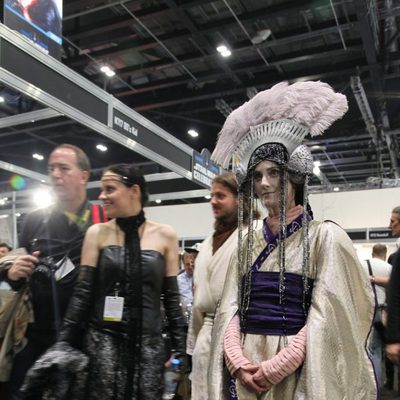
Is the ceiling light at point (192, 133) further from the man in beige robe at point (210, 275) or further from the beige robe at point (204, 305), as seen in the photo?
the beige robe at point (204, 305)

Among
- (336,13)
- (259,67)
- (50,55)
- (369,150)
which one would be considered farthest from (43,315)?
(369,150)

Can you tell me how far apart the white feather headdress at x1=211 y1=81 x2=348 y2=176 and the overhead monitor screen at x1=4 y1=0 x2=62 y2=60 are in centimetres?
145

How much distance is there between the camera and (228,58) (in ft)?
27.2

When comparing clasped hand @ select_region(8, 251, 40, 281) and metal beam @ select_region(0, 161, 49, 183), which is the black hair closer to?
clasped hand @ select_region(8, 251, 40, 281)

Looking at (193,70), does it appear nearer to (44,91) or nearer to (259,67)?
(259,67)

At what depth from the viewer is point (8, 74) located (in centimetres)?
243

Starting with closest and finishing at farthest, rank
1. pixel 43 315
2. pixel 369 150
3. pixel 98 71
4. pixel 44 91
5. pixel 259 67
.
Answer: pixel 43 315
pixel 44 91
pixel 259 67
pixel 98 71
pixel 369 150

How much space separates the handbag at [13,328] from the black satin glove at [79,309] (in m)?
0.24

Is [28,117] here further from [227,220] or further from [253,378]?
[253,378]

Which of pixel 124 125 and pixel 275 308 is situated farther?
pixel 124 125

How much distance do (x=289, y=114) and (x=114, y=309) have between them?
107 centimetres

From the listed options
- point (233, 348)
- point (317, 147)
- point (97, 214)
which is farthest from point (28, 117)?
point (317, 147)

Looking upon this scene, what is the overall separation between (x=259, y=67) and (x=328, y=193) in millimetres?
2977

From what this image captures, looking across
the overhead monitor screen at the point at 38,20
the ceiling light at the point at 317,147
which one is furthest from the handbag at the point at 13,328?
the ceiling light at the point at 317,147
